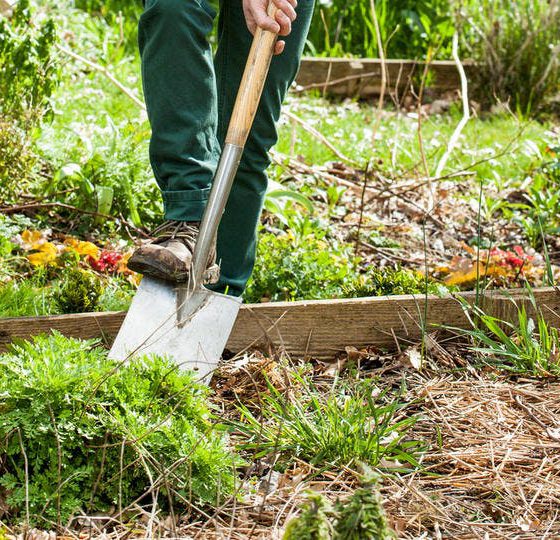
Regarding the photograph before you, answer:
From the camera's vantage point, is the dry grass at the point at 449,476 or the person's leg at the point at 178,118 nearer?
the dry grass at the point at 449,476

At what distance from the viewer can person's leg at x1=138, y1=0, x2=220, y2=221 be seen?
2.37m

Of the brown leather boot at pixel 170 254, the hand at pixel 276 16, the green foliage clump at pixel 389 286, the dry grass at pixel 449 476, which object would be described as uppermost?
the hand at pixel 276 16

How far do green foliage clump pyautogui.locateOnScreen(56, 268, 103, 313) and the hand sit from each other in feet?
3.26

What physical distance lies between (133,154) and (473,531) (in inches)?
97.2

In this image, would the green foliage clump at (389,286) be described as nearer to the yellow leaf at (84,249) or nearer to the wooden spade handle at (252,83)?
the wooden spade handle at (252,83)

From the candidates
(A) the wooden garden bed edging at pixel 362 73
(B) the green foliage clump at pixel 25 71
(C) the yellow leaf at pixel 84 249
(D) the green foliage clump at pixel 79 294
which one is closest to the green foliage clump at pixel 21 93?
(B) the green foliage clump at pixel 25 71

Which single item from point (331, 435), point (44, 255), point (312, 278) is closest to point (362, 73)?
point (312, 278)

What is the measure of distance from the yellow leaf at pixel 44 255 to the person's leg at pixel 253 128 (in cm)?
71

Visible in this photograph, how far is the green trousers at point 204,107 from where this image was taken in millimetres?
2392

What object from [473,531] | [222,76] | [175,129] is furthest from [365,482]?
[222,76]

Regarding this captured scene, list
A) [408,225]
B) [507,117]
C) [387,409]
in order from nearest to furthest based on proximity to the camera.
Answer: [387,409] → [408,225] → [507,117]

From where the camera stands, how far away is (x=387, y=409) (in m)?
2.18

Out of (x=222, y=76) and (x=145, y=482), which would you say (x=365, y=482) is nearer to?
(x=145, y=482)

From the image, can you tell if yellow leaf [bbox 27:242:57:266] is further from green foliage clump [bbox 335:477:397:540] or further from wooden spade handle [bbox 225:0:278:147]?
green foliage clump [bbox 335:477:397:540]
